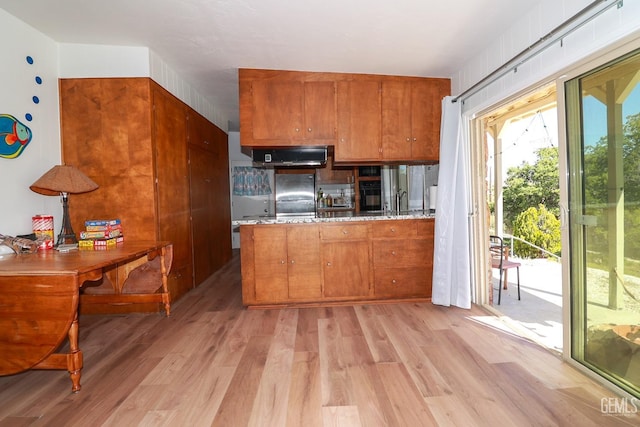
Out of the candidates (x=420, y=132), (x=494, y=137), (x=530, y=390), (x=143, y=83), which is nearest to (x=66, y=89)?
(x=143, y=83)

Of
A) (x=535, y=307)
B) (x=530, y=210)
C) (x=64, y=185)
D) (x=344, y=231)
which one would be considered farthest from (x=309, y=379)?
(x=530, y=210)

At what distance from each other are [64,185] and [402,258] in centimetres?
295

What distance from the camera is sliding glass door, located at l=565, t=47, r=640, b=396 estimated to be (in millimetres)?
1481

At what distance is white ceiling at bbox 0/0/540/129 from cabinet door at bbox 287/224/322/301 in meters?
1.63

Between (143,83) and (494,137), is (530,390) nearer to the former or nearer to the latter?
(143,83)

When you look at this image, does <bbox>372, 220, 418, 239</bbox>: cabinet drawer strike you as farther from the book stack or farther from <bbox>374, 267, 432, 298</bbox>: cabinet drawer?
the book stack

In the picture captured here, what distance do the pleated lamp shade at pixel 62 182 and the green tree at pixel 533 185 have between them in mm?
7579

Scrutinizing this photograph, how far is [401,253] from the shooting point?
2918 millimetres

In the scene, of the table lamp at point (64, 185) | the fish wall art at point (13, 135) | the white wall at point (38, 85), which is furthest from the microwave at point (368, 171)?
the fish wall art at point (13, 135)

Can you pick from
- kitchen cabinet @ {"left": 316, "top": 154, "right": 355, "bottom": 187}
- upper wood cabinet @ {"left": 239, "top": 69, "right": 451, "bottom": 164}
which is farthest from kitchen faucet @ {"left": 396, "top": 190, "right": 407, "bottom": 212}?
kitchen cabinet @ {"left": 316, "top": 154, "right": 355, "bottom": 187}

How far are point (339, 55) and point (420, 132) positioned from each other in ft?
3.89

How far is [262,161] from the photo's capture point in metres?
3.21

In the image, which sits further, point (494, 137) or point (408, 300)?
point (494, 137)

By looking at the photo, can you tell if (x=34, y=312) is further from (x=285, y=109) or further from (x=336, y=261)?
(x=285, y=109)
